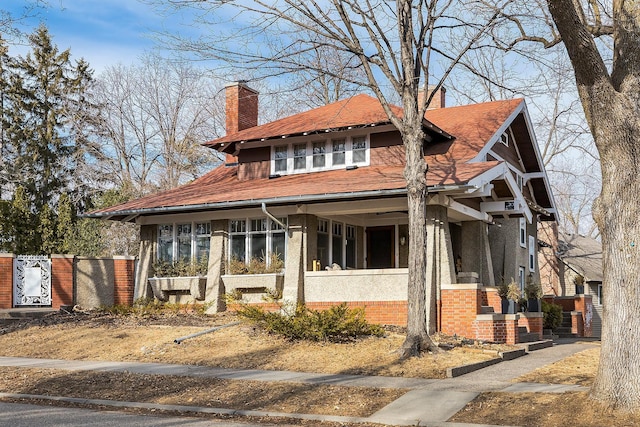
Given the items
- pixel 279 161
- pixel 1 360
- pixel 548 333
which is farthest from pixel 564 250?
pixel 1 360

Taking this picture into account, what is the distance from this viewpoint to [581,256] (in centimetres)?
3888

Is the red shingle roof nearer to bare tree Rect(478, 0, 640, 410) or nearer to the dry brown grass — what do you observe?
the dry brown grass

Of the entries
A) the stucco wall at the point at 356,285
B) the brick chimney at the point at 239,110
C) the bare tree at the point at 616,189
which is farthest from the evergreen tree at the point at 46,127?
the bare tree at the point at 616,189

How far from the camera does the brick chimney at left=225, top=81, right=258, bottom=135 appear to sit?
2662 cm

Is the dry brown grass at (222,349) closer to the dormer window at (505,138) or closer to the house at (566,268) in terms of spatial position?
the dormer window at (505,138)

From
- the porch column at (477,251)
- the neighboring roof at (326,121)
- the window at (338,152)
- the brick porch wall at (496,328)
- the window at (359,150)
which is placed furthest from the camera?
the window at (338,152)

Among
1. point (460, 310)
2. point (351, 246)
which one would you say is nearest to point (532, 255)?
point (351, 246)

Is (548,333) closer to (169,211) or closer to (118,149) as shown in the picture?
(169,211)

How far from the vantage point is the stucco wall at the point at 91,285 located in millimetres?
22656

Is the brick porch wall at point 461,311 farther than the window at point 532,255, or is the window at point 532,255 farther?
the window at point 532,255

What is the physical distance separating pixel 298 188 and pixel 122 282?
265 inches

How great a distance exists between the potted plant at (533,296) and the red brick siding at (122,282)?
1169cm

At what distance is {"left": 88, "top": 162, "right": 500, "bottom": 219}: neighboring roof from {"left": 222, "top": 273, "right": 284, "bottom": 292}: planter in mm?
1978

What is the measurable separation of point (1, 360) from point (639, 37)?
12851 millimetres
